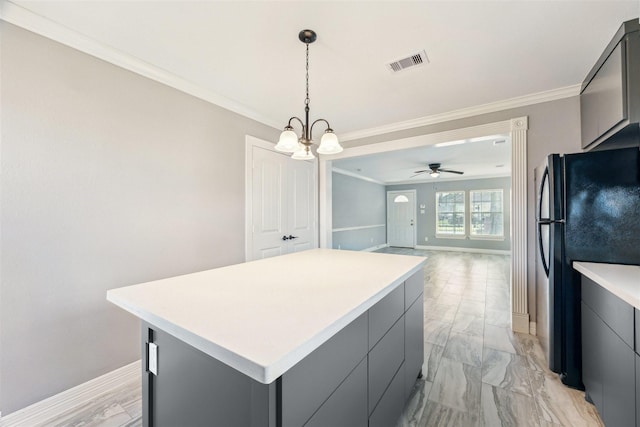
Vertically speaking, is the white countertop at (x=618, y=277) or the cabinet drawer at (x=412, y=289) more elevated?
the white countertop at (x=618, y=277)

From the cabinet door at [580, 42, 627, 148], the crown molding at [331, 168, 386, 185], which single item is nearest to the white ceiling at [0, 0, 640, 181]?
the cabinet door at [580, 42, 627, 148]

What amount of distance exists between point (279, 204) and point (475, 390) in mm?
2642

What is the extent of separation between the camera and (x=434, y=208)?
350 inches

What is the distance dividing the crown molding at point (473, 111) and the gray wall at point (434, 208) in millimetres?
6067

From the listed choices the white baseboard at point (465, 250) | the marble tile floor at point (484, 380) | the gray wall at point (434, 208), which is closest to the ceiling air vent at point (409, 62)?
the marble tile floor at point (484, 380)

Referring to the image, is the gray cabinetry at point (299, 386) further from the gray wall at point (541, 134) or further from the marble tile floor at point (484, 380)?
the gray wall at point (541, 134)

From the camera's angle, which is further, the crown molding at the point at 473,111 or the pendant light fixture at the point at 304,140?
the crown molding at the point at 473,111

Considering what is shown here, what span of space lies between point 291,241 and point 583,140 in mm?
3253

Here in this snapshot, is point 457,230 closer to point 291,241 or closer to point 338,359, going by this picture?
point 291,241

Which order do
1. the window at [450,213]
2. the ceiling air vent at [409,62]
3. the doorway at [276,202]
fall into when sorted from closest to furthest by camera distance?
the ceiling air vent at [409,62], the doorway at [276,202], the window at [450,213]

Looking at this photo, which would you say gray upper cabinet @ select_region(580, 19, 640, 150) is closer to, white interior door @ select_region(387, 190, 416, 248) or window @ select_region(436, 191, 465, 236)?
window @ select_region(436, 191, 465, 236)

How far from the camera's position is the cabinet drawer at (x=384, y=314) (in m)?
1.19

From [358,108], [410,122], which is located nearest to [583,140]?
[410,122]

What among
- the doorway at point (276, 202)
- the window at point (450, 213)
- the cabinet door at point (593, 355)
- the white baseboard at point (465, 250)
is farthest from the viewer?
the window at point (450, 213)
